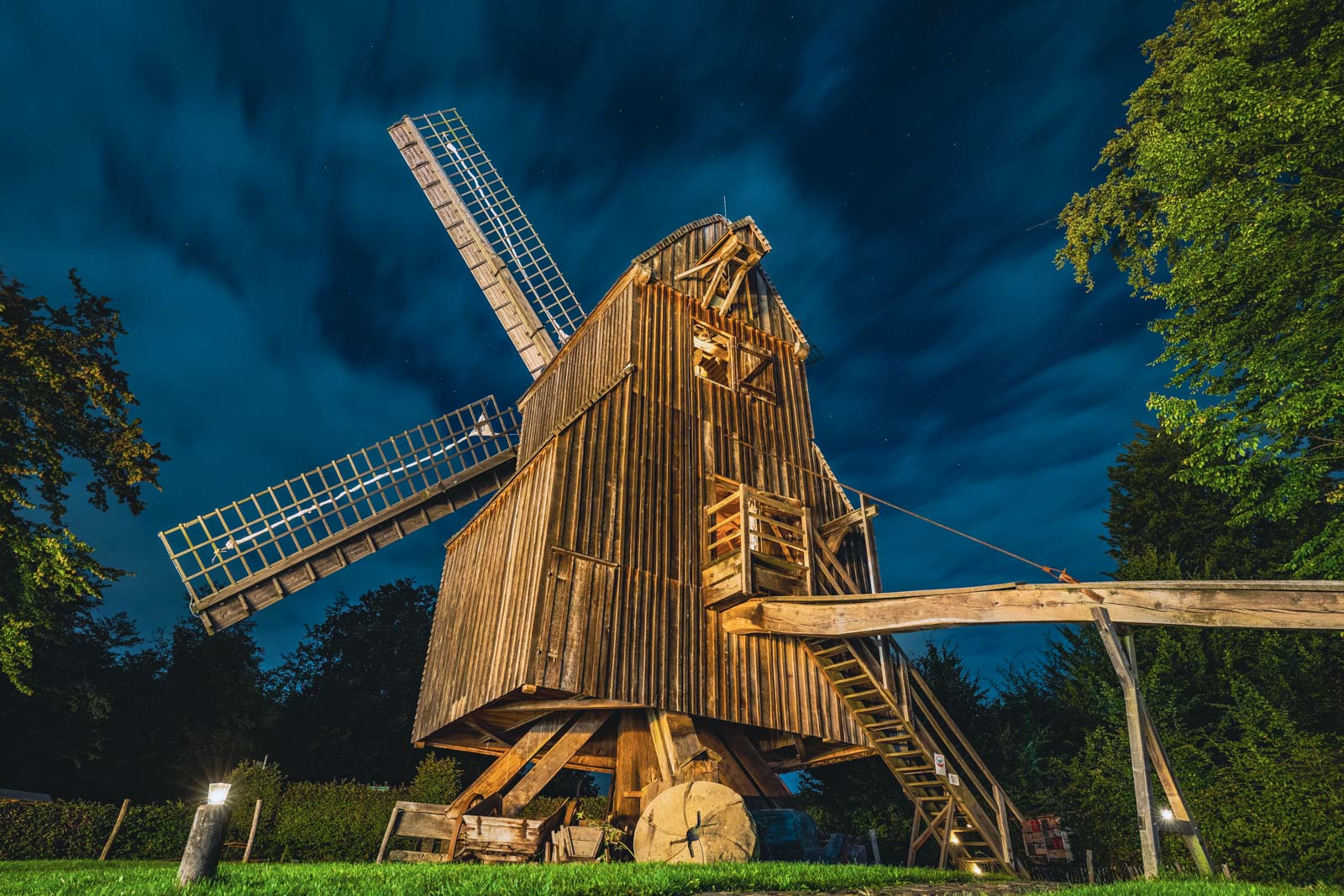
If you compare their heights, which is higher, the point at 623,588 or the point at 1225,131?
the point at 1225,131

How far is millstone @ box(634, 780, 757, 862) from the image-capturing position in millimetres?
8719

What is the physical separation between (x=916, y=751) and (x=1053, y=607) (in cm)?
462

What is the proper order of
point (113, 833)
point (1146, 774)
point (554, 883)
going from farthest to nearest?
point (113, 833), point (1146, 774), point (554, 883)

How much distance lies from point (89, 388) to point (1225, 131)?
833 inches

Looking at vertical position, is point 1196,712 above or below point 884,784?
above

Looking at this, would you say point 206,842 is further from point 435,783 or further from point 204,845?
point 435,783

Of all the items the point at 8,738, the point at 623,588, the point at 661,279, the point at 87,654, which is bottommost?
the point at 8,738

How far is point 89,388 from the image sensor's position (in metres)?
13.6

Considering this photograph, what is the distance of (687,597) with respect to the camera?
39.2 ft

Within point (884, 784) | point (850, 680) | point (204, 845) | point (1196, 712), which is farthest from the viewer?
point (884, 784)

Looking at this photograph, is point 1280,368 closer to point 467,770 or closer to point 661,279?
point 661,279

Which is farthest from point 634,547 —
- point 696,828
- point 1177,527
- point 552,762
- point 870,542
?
point 1177,527

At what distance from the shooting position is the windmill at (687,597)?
9.81 meters

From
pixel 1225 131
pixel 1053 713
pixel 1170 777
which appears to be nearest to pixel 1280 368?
pixel 1225 131
